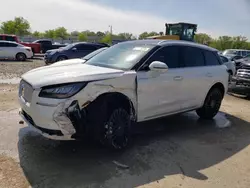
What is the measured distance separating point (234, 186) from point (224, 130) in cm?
236

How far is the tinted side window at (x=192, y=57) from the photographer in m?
5.30

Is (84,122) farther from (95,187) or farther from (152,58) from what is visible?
(152,58)

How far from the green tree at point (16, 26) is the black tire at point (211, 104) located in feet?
217

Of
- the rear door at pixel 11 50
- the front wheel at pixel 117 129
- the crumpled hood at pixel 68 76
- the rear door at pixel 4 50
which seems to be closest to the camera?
the crumpled hood at pixel 68 76

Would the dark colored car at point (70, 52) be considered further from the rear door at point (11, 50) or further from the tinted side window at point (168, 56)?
the tinted side window at point (168, 56)

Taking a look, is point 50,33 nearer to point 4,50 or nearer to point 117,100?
point 4,50

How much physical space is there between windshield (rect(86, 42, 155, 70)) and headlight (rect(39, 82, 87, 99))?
1.06 m

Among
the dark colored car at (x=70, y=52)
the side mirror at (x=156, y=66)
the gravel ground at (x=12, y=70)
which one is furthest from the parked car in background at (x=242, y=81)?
the dark colored car at (x=70, y=52)

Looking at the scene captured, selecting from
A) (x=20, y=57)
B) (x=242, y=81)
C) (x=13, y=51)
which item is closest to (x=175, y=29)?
(x=20, y=57)

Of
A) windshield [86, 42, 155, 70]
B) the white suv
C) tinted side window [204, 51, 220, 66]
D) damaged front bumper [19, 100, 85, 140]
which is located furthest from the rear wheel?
tinted side window [204, 51, 220, 66]

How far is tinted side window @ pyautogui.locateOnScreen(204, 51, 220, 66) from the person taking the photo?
597 centimetres

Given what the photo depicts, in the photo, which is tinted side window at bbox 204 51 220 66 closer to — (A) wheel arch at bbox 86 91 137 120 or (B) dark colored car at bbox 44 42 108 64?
(A) wheel arch at bbox 86 91 137 120

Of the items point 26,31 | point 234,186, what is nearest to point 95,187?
point 234,186

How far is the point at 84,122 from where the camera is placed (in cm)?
361
